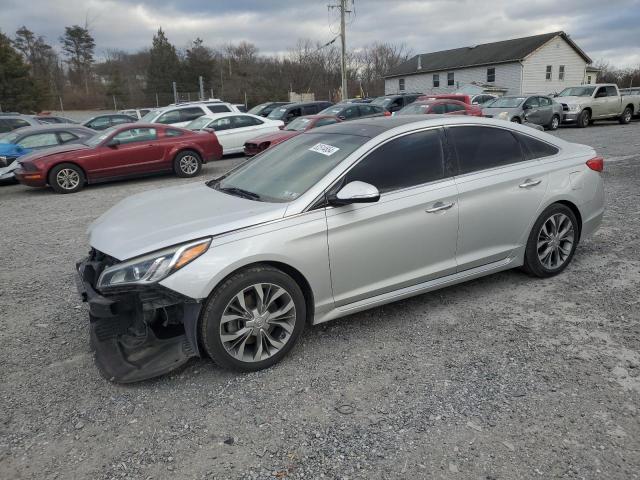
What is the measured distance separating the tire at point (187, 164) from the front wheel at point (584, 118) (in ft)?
56.9

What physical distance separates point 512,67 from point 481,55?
470 cm

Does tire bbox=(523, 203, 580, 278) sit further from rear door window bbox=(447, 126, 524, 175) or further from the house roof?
the house roof

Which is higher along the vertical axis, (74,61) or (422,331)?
(74,61)

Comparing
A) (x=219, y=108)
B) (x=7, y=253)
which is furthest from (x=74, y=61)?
(x=7, y=253)

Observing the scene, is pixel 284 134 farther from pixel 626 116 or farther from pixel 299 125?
pixel 626 116

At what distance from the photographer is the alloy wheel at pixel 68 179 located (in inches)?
401

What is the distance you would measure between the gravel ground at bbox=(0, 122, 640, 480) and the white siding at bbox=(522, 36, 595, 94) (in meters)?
42.6

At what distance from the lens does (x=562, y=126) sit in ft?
74.1

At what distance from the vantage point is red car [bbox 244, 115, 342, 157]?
13289 mm

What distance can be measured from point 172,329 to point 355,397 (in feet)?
4.25

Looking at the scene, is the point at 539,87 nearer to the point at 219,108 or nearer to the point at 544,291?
the point at 219,108

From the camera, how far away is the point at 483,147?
420 centimetres

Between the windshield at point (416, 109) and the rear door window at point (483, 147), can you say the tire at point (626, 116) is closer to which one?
the windshield at point (416, 109)

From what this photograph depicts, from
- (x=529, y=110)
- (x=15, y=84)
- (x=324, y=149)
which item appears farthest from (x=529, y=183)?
(x=15, y=84)
